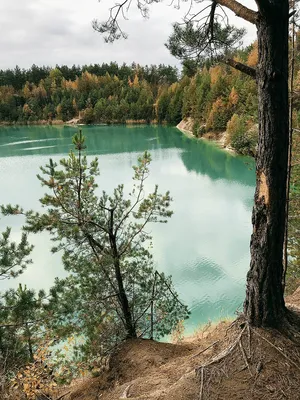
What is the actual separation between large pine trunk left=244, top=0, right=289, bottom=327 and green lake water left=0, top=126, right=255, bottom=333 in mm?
4241

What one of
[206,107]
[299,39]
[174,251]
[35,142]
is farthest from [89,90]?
[299,39]

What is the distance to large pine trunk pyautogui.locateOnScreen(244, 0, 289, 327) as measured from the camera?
244cm

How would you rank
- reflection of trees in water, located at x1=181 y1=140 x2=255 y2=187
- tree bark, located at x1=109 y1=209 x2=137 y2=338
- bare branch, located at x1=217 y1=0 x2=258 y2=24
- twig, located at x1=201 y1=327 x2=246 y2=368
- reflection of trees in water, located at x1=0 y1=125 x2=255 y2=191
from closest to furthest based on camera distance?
bare branch, located at x1=217 y1=0 x2=258 y2=24
twig, located at x1=201 y1=327 x2=246 y2=368
tree bark, located at x1=109 y1=209 x2=137 y2=338
reflection of trees in water, located at x1=181 y1=140 x2=255 y2=187
reflection of trees in water, located at x1=0 y1=125 x2=255 y2=191

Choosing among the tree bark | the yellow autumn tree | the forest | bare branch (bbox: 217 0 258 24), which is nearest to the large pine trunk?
bare branch (bbox: 217 0 258 24)

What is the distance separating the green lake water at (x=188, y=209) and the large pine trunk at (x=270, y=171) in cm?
424

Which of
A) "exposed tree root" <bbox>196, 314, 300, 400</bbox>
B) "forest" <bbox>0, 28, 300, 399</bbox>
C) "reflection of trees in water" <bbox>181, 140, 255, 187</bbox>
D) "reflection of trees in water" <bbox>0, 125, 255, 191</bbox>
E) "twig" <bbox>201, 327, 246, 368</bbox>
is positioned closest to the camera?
"exposed tree root" <bbox>196, 314, 300, 400</bbox>

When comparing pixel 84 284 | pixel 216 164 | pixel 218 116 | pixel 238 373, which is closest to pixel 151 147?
pixel 218 116

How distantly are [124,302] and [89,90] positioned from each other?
69536 millimetres

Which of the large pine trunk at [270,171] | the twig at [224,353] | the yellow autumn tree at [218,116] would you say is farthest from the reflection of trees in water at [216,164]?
the twig at [224,353]

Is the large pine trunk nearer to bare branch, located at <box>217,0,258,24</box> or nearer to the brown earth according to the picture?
bare branch, located at <box>217,0,258,24</box>

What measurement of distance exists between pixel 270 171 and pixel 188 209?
14.4 meters

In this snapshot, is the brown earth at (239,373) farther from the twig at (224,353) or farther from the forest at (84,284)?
the forest at (84,284)

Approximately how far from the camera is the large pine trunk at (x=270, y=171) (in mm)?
2438

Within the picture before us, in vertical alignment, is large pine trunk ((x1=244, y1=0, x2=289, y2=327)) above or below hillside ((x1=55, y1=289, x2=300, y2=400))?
above
